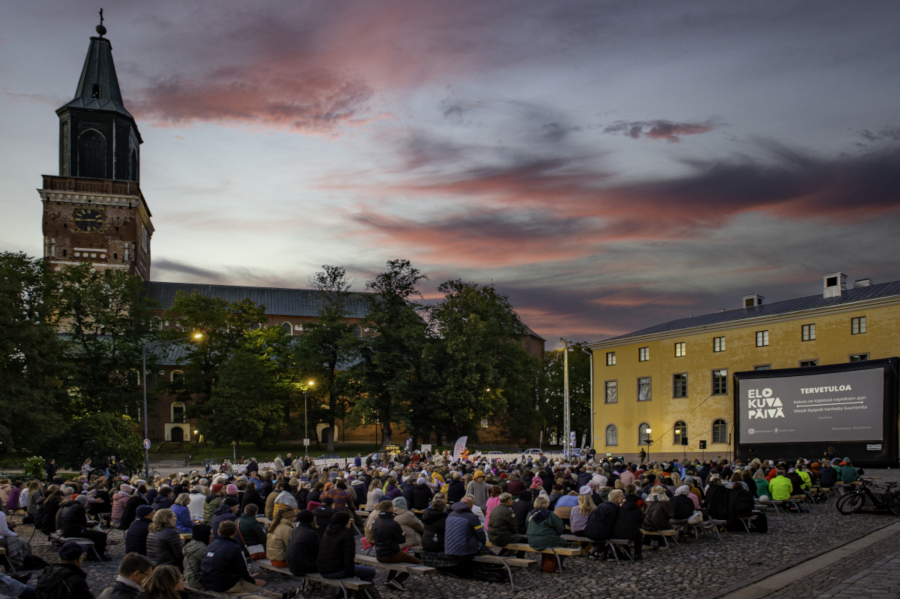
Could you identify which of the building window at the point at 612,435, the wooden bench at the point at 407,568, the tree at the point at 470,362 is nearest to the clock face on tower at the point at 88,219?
the tree at the point at 470,362

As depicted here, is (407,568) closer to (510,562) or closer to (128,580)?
(510,562)

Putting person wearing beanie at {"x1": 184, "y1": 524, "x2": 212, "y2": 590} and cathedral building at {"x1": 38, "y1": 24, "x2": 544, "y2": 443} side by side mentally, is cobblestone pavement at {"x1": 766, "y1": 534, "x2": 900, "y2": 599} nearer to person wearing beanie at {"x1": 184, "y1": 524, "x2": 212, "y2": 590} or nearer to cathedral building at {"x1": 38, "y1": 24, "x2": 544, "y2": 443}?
person wearing beanie at {"x1": 184, "y1": 524, "x2": 212, "y2": 590}

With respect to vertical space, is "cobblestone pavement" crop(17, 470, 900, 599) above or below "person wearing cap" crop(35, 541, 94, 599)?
below

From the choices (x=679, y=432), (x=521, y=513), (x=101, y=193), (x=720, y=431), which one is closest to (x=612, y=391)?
(x=679, y=432)

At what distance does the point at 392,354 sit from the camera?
5800cm

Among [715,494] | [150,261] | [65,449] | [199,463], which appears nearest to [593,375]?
[199,463]

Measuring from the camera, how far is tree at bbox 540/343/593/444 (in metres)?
78.2

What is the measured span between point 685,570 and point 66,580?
918cm

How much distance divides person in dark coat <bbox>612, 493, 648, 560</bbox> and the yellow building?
33.2 meters

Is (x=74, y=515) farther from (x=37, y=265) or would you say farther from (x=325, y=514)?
(x=37, y=265)

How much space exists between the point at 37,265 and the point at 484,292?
3463 centimetres

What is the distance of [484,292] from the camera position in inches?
2549

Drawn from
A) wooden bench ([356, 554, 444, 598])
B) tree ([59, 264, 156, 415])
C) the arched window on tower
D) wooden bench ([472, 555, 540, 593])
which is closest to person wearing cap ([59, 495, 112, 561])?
wooden bench ([356, 554, 444, 598])

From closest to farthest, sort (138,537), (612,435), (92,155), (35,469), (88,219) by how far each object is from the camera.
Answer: (138,537) < (35,469) < (612,435) < (92,155) < (88,219)
